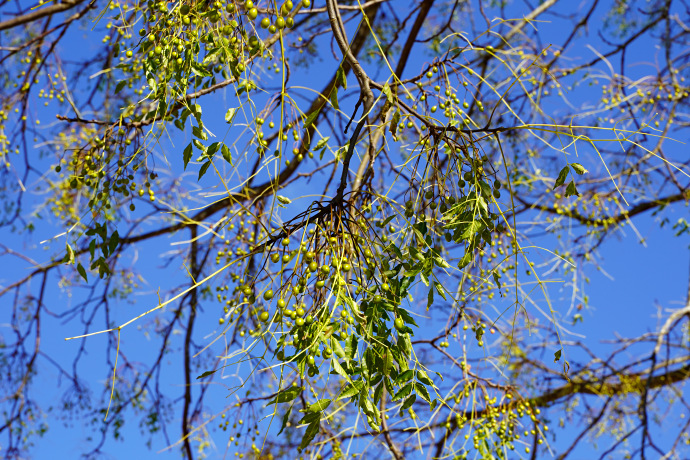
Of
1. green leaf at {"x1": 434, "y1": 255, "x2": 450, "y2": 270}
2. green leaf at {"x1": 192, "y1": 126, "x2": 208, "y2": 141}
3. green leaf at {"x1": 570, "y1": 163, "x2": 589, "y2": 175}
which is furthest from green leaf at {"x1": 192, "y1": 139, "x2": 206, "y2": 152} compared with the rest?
green leaf at {"x1": 570, "y1": 163, "x2": 589, "y2": 175}

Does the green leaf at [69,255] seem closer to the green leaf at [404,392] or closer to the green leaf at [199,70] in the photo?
the green leaf at [199,70]

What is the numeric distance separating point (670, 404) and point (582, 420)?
1.59ft

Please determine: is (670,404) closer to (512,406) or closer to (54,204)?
(512,406)

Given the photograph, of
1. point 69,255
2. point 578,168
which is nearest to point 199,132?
point 69,255

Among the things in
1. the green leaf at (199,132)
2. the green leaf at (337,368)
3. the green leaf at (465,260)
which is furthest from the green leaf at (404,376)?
the green leaf at (199,132)

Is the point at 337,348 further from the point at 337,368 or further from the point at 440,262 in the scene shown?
the point at 440,262

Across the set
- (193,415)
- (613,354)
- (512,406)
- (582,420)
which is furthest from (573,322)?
(193,415)

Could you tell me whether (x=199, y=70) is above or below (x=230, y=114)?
above

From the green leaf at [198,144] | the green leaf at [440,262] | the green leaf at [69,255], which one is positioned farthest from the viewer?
the green leaf at [69,255]

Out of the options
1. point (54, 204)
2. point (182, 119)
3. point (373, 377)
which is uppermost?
point (54, 204)

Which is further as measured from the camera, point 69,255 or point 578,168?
point 69,255

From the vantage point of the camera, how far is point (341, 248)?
1.33 metres

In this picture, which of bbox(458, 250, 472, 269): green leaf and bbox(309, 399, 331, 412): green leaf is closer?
bbox(309, 399, 331, 412): green leaf

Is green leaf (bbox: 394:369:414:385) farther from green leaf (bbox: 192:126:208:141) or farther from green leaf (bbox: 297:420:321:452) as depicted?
green leaf (bbox: 192:126:208:141)
